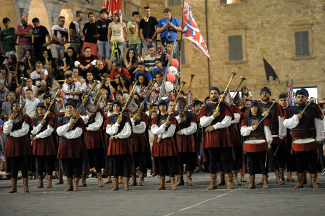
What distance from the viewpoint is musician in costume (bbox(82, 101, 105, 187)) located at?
13.6 metres

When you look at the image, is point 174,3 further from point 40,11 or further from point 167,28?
point 167,28

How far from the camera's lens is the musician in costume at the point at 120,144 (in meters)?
12.1

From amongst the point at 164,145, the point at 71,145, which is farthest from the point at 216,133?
the point at 71,145

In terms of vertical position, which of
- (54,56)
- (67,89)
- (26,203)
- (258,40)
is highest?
(258,40)

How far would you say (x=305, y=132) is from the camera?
1152cm

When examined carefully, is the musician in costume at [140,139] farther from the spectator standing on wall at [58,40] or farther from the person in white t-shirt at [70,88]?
the spectator standing on wall at [58,40]

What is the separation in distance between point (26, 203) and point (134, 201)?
1.85 meters

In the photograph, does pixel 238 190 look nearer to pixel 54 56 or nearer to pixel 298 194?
pixel 298 194

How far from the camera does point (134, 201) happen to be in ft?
32.4

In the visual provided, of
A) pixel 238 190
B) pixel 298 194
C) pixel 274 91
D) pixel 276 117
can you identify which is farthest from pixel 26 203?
pixel 274 91

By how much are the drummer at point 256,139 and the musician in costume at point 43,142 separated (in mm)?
4336

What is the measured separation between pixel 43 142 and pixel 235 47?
23.8 m

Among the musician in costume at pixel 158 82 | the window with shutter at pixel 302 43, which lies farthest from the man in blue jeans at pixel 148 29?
the window with shutter at pixel 302 43

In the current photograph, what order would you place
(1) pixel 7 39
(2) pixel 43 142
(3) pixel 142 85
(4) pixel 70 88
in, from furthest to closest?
(1) pixel 7 39, (3) pixel 142 85, (4) pixel 70 88, (2) pixel 43 142
